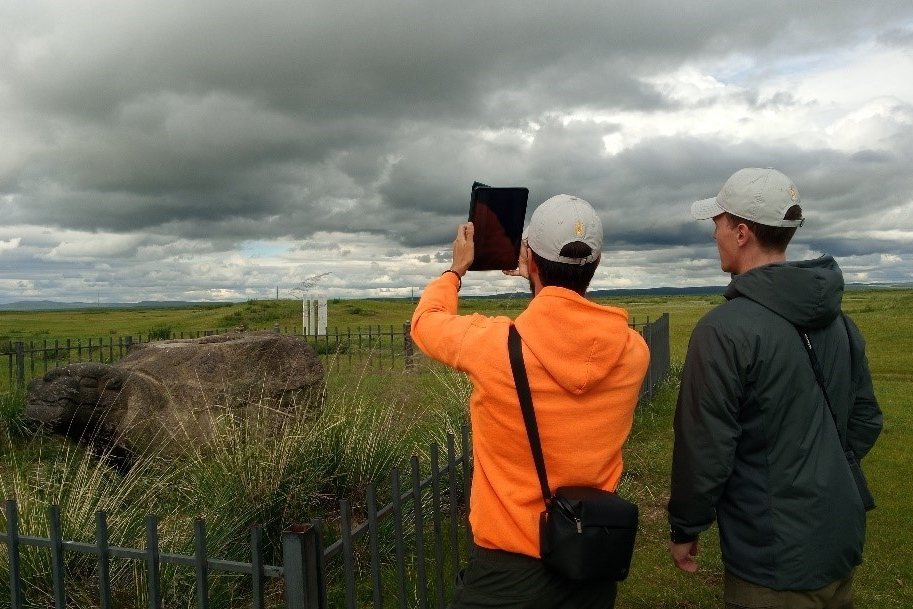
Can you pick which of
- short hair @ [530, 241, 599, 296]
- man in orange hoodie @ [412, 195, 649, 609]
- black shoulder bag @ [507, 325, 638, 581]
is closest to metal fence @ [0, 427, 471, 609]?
man in orange hoodie @ [412, 195, 649, 609]

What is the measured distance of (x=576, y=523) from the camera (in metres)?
1.99

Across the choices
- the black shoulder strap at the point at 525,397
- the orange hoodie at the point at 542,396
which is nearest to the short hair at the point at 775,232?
the orange hoodie at the point at 542,396

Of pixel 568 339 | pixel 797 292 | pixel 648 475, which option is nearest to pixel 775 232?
pixel 797 292

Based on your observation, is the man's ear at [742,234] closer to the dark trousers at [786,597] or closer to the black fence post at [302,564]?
the dark trousers at [786,597]

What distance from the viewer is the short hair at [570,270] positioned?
2.07m

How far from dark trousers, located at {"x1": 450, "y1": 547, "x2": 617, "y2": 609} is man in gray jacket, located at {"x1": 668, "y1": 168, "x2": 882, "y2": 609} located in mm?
→ 515

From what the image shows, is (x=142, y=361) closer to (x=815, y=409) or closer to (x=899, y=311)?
(x=815, y=409)

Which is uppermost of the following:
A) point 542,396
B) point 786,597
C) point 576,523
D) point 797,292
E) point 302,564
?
point 797,292

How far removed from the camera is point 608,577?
2143 mm

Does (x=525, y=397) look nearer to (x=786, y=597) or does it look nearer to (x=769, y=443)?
(x=769, y=443)

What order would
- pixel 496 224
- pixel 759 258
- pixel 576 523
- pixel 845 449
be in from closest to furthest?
1. pixel 576 523
2. pixel 496 224
3. pixel 759 258
4. pixel 845 449

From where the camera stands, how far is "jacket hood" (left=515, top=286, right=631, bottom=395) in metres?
2.01

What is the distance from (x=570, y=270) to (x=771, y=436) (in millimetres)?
938

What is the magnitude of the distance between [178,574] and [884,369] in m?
20.1
